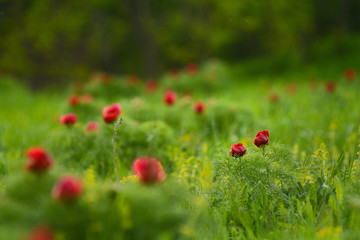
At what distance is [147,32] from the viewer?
10.5 meters

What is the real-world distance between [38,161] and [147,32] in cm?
987

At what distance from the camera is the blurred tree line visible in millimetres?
9438

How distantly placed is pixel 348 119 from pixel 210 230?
268 centimetres

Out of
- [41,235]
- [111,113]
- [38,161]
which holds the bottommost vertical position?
[41,235]

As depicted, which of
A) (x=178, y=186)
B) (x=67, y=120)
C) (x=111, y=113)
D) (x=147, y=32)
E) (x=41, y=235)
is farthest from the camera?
(x=147, y=32)

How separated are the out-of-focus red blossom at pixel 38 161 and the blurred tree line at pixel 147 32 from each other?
5023 millimetres

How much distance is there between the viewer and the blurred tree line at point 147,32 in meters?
9.44

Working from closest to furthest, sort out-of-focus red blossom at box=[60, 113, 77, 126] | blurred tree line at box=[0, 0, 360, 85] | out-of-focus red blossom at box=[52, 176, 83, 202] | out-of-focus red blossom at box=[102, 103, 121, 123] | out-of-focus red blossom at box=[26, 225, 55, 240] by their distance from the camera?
out-of-focus red blossom at box=[26, 225, 55, 240] → out-of-focus red blossom at box=[52, 176, 83, 202] → out-of-focus red blossom at box=[102, 103, 121, 123] → out-of-focus red blossom at box=[60, 113, 77, 126] → blurred tree line at box=[0, 0, 360, 85]

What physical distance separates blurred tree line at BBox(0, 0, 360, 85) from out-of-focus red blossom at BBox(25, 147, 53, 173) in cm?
502

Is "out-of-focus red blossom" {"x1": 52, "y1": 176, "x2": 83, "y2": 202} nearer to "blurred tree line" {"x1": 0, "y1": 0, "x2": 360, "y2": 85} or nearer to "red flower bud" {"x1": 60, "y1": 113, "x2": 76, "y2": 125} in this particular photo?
"red flower bud" {"x1": 60, "y1": 113, "x2": 76, "y2": 125}

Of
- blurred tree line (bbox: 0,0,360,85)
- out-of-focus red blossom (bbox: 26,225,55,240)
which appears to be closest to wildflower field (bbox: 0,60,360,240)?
out-of-focus red blossom (bbox: 26,225,55,240)

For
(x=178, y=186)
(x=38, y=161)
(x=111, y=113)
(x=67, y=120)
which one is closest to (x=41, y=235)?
(x=38, y=161)

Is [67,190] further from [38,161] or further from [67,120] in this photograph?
[67,120]

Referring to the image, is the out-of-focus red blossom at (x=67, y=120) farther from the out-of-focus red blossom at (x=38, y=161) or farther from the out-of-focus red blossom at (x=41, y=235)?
the out-of-focus red blossom at (x=41, y=235)
